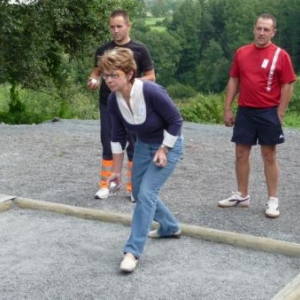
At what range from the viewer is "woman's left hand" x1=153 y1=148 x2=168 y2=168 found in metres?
4.23

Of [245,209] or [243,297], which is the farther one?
[245,209]

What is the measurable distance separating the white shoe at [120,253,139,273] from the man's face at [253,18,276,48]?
7.33ft

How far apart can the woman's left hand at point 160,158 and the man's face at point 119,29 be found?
200cm

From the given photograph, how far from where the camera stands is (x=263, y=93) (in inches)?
213

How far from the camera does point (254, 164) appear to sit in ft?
27.8

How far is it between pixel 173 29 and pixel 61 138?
88345mm

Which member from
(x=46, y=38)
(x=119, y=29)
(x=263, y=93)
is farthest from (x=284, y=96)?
(x=46, y=38)

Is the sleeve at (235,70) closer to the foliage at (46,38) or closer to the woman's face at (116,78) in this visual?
the woman's face at (116,78)

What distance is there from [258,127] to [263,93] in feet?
1.02

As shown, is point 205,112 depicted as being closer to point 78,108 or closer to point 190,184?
point 78,108

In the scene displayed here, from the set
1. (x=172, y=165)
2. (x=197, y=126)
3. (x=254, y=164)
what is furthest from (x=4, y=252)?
(x=197, y=126)

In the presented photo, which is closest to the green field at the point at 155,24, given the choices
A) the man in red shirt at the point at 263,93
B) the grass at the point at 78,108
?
the grass at the point at 78,108

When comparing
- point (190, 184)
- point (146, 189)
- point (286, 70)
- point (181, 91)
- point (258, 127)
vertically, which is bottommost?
point (181, 91)

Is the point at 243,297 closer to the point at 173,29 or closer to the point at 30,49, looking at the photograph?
the point at 30,49
